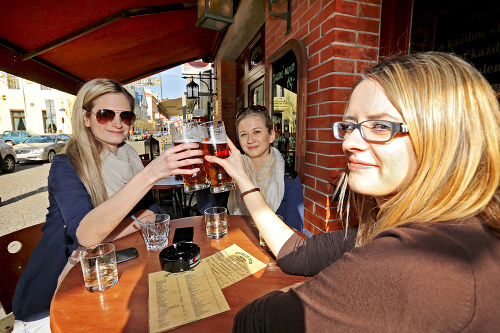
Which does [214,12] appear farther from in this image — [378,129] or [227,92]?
[227,92]

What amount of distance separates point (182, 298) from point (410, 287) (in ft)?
2.53

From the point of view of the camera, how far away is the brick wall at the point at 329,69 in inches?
78.1

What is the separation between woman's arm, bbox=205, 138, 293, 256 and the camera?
1209 mm

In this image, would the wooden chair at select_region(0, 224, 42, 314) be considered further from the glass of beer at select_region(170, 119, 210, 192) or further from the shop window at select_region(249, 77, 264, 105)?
the shop window at select_region(249, 77, 264, 105)

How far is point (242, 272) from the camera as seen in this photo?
1119mm

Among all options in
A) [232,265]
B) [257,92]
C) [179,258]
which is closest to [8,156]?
[257,92]

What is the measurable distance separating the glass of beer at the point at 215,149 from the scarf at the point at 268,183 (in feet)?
2.87

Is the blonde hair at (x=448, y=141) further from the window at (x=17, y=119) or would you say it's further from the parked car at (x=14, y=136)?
the window at (x=17, y=119)

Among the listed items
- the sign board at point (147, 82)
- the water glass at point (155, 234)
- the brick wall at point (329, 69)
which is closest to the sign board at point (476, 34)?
the brick wall at point (329, 69)

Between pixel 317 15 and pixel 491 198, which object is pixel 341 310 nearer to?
pixel 491 198

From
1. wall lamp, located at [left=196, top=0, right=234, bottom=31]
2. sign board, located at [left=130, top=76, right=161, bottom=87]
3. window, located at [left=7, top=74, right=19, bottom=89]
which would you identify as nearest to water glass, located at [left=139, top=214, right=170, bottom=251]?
wall lamp, located at [left=196, top=0, right=234, bottom=31]

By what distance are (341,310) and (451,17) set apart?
2360 millimetres

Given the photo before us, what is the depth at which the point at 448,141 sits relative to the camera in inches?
26.9

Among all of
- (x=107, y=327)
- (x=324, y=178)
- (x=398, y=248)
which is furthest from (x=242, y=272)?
(x=324, y=178)
